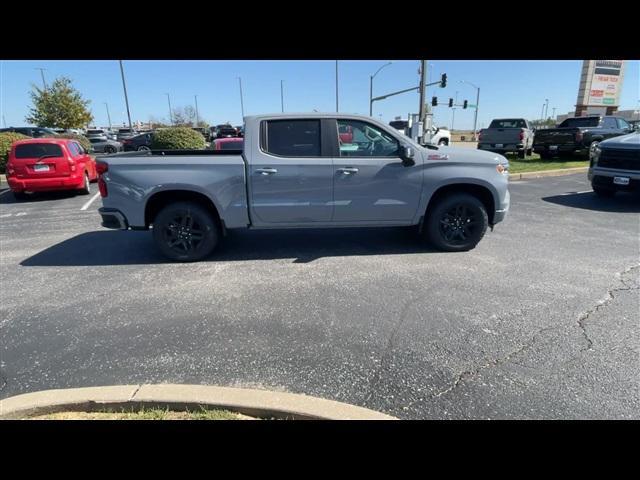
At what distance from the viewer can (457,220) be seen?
5.08 meters

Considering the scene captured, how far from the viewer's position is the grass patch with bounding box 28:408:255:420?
211 cm

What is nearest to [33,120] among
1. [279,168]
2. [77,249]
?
[77,249]

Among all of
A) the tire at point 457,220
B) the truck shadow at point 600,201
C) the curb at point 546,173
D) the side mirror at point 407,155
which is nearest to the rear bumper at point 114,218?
the side mirror at point 407,155

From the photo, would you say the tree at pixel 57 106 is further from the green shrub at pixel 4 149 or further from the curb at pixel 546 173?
the curb at pixel 546 173

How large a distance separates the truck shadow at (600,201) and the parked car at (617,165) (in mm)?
349

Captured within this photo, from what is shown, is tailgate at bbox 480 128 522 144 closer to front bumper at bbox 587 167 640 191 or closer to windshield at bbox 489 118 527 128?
windshield at bbox 489 118 527 128

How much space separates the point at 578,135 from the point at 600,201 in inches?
287

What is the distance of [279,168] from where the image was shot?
4.63m

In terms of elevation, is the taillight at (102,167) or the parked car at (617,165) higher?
the taillight at (102,167)

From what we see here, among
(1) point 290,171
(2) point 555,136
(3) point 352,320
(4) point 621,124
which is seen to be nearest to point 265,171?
(1) point 290,171

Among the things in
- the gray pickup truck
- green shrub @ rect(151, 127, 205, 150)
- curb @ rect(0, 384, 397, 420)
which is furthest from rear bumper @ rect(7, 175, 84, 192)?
curb @ rect(0, 384, 397, 420)

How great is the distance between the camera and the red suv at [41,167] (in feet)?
29.1
